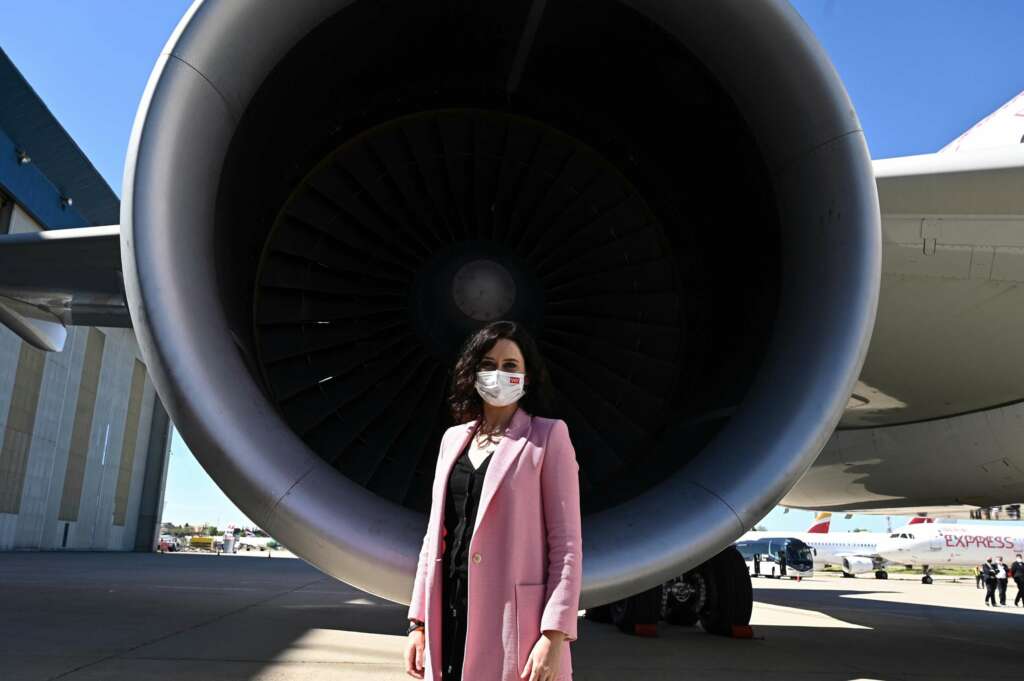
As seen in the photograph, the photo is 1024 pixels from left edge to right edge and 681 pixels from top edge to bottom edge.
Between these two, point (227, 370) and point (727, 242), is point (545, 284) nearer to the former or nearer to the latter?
point (727, 242)

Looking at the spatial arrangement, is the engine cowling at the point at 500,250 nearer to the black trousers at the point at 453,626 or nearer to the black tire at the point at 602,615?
the black trousers at the point at 453,626

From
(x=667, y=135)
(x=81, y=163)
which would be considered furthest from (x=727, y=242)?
(x=81, y=163)

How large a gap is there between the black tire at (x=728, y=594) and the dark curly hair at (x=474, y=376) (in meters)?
3.91

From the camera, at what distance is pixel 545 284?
335 cm

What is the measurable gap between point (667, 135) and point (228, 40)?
1.64 m

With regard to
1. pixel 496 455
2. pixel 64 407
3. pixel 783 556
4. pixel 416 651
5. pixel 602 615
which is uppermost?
pixel 64 407

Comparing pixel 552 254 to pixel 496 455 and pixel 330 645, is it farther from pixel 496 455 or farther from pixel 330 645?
pixel 330 645

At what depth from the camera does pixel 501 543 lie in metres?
1.39

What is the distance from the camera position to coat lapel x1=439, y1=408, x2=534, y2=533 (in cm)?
140

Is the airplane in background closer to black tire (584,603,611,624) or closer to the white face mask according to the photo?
black tire (584,603,611,624)

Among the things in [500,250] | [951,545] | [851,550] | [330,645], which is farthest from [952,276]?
[851,550]

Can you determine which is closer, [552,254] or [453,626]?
[453,626]

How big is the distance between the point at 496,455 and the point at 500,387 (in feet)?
0.47

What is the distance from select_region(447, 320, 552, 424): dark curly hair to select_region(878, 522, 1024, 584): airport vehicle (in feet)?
109
